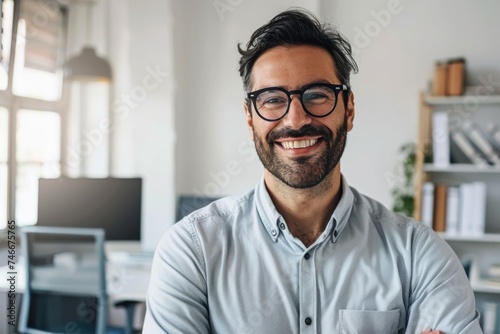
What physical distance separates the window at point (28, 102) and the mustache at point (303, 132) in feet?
8.36

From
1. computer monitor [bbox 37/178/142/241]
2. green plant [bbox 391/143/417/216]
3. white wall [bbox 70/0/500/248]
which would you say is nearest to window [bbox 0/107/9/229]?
computer monitor [bbox 37/178/142/241]

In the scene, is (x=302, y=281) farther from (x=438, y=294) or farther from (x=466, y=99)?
(x=466, y=99)

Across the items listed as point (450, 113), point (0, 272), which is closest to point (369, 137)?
point (450, 113)

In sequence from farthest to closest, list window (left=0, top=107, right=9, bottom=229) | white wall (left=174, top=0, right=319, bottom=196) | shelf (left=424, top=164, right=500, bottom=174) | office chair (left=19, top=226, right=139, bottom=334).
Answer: white wall (left=174, top=0, right=319, bottom=196)
window (left=0, top=107, right=9, bottom=229)
shelf (left=424, top=164, right=500, bottom=174)
office chair (left=19, top=226, right=139, bottom=334)

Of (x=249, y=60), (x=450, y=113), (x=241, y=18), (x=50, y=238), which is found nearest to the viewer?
(x=249, y=60)

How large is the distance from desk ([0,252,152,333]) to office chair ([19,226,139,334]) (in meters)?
0.08

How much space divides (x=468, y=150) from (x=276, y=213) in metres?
2.57

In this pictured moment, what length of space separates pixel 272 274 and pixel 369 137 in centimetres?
278

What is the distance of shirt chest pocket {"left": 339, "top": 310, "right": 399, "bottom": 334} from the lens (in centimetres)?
129

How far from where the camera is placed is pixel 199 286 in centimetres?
130

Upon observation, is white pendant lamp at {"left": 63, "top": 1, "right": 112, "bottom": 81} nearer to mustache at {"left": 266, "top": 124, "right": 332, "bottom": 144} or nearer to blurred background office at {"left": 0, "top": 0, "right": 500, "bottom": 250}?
blurred background office at {"left": 0, "top": 0, "right": 500, "bottom": 250}

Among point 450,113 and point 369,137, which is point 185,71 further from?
point 450,113

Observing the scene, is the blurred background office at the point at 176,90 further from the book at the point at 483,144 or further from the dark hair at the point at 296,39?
the dark hair at the point at 296,39

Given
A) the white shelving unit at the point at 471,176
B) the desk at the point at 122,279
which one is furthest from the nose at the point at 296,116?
the white shelving unit at the point at 471,176
